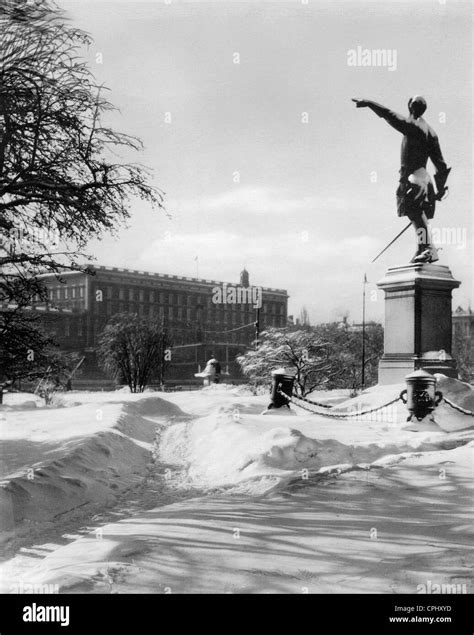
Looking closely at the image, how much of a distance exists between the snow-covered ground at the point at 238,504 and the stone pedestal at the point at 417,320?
1.75 metres

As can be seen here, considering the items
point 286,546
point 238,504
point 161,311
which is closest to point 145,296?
point 161,311

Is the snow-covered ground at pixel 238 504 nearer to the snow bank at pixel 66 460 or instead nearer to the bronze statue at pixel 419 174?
the snow bank at pixel 66 460

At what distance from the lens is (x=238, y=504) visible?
23.9 feet

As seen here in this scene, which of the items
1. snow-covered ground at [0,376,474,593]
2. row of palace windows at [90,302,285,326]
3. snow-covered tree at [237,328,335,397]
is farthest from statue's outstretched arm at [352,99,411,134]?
snow-covered tree at [237,328,335,397]

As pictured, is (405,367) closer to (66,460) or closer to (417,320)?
(417,320)

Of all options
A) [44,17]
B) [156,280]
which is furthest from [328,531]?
[156,280]

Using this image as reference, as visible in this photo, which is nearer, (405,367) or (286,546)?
(286,546)

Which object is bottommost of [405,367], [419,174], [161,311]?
[405,367]

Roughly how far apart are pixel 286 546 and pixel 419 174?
14603 millimetres

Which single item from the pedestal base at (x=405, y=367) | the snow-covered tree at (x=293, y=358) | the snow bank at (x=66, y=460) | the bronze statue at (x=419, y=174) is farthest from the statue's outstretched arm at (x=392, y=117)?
the snow-covered tree at (x=293, y=358)

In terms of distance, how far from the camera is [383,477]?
27.7ft

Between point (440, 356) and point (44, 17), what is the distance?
11.7 metres

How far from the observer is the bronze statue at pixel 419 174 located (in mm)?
17750

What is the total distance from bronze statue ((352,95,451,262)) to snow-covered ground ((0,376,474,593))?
4.82 metres
